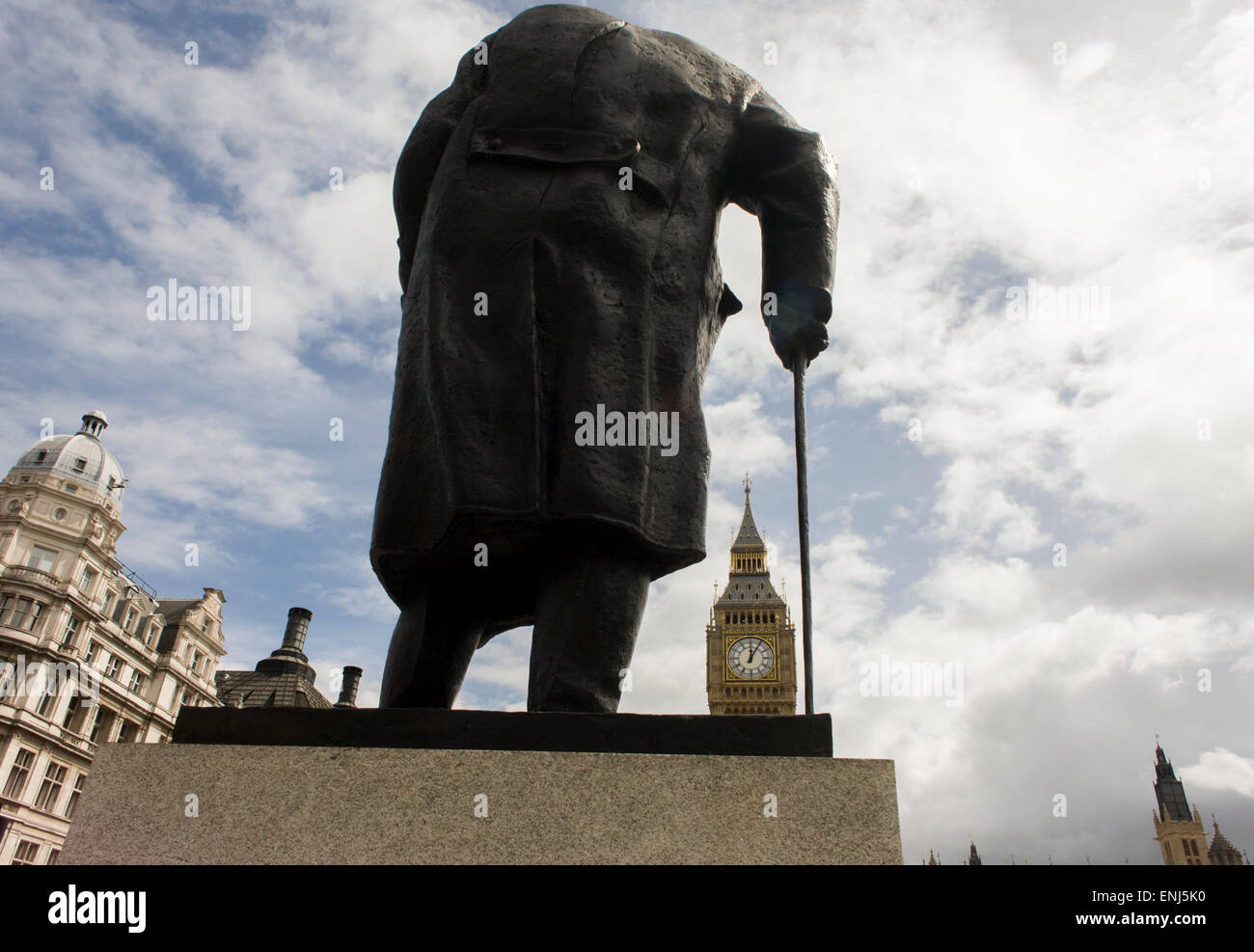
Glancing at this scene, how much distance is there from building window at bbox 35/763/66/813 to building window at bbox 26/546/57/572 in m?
8.78

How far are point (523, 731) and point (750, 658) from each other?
10371 centimetres

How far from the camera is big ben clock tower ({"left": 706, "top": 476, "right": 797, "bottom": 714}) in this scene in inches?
4003

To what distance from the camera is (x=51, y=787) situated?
3725cm

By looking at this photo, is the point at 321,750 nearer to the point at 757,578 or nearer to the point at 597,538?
the point at 597,538

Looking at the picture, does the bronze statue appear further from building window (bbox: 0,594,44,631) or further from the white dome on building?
the white dome on building

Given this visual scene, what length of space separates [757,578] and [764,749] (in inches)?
4203

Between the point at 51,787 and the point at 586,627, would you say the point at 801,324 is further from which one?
the point at 51,787

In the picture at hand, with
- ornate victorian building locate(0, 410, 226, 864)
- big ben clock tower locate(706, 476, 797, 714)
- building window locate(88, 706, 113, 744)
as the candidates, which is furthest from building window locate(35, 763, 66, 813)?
big ben clock tower locate(706, 476, 797, 714)

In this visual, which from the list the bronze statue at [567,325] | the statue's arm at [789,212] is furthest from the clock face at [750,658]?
the bronze statue at [567,325]

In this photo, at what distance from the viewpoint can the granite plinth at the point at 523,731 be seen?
2.52m

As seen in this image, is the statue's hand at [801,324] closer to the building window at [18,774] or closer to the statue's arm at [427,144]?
the statue's arm at [427,144]

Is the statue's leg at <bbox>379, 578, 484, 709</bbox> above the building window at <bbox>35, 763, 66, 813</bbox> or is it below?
below

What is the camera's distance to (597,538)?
9.71ft
